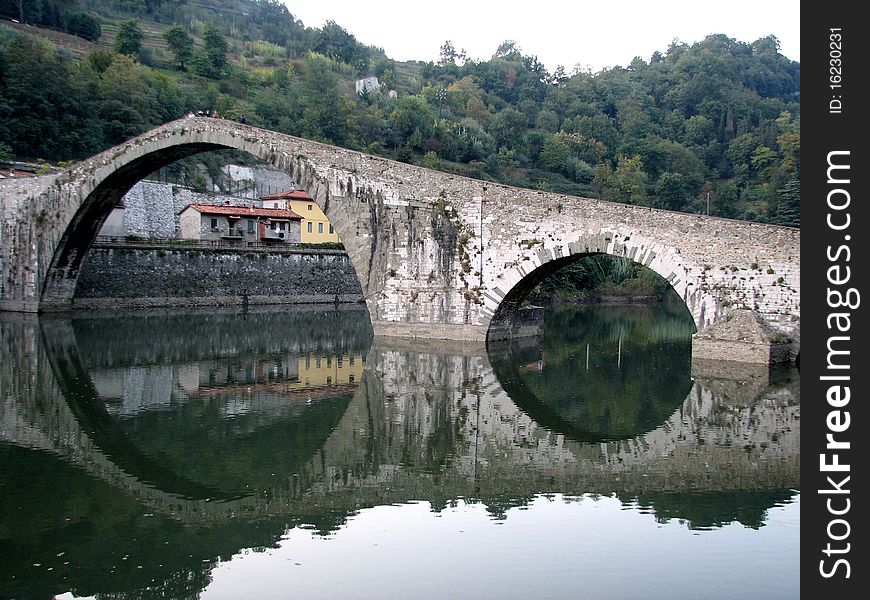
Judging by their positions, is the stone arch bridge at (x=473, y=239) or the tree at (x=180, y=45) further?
the tree at (x=180, y=45)

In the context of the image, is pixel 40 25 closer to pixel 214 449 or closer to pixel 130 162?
pixel 130 162

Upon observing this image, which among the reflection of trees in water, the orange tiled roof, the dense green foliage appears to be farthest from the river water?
the dense green foliage

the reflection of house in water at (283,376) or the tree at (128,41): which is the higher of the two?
the tree at (128,41)

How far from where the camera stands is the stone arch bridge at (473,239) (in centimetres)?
1856

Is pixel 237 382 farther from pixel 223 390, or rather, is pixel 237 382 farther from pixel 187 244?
pixel 187 244

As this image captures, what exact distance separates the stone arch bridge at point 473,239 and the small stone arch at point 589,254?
3 centimetres

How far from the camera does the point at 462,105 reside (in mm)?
103625

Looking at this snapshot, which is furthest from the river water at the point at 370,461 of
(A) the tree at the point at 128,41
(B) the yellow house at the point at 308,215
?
(A) the tree at the point at 128,41

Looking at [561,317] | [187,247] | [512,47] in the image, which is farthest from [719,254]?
[512,47]

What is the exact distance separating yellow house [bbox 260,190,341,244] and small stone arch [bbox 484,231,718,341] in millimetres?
23836

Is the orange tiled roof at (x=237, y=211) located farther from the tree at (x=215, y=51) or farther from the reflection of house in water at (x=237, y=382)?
the tree at (x=215, y=51)

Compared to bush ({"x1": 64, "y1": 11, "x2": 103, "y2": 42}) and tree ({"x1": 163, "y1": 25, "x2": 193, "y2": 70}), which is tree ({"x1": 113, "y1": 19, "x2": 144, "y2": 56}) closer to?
bush ({"x1": 64, "y1": 11, "x2": 103, "y2": 42})

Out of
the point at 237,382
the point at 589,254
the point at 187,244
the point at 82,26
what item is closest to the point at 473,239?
the point at 589,254

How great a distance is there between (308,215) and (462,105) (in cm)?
6061
